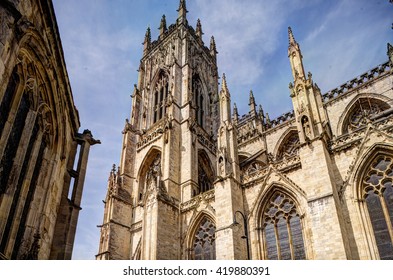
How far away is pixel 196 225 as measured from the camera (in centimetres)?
1653

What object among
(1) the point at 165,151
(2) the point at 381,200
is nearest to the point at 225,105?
(1) the point at 165,151

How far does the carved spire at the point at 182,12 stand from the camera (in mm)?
31672

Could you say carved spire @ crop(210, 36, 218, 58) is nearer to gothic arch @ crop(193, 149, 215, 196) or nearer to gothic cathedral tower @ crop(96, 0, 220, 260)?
gothic cathedral tower @ crop(96, 0, 220, 260)

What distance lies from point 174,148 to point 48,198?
562 inches

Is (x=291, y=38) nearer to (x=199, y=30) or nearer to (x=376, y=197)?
(x=376, y=197)

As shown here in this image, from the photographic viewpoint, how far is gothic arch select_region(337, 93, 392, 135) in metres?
18.0

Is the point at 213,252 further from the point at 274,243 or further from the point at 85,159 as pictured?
the point at 85,159

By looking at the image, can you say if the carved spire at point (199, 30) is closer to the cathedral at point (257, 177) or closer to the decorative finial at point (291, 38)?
the cathedral at point (257, 177)

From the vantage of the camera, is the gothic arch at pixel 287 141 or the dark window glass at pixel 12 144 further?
the gothic arch at pixel 287 141

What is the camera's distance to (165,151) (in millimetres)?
20703

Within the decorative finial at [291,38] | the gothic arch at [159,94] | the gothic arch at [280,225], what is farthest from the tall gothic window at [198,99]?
the gothic arch at [280,225]

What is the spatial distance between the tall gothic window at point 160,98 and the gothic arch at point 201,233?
11747mm

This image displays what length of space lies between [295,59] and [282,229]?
852 centimetres
